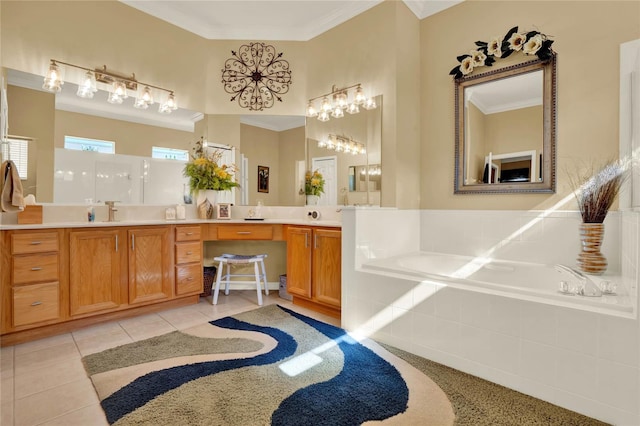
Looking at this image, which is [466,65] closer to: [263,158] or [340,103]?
[340,103]

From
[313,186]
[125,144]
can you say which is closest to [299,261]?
[313,186]

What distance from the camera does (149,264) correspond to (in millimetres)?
2803

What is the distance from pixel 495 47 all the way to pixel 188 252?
3275 millimetres

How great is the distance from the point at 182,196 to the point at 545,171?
340 centimetres

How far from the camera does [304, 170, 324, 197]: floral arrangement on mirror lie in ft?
11.5

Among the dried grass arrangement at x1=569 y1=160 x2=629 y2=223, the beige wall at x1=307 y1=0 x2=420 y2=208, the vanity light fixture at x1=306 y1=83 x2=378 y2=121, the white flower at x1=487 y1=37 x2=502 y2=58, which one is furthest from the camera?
the vanity light fixture at x1=306 y1=83 x2=378 y2=121

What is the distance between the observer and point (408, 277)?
2156mm

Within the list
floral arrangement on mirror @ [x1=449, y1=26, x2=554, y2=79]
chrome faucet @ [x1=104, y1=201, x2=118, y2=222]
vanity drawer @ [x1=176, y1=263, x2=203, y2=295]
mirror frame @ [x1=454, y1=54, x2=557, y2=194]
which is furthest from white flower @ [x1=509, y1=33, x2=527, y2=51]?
chrome faucet @ [x1=104, y1=201, x2=118, y2=222]

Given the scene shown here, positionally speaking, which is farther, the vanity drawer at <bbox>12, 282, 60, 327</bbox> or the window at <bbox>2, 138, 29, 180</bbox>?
the window at <bbox>2, 138, 29, 180</bbox>

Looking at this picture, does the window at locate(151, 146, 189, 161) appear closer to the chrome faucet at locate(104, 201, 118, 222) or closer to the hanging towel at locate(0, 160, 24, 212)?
the chrome faucet at locate(104, 201, 118, 222)

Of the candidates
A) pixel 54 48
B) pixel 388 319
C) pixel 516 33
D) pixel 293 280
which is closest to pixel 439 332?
pixel 388 319

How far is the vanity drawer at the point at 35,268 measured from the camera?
2.18 meters

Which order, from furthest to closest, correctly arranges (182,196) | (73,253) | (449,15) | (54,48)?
(182,196) < (449,15) < (54,48) < (73,253)

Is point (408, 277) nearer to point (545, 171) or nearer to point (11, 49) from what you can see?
point (545, 171)
